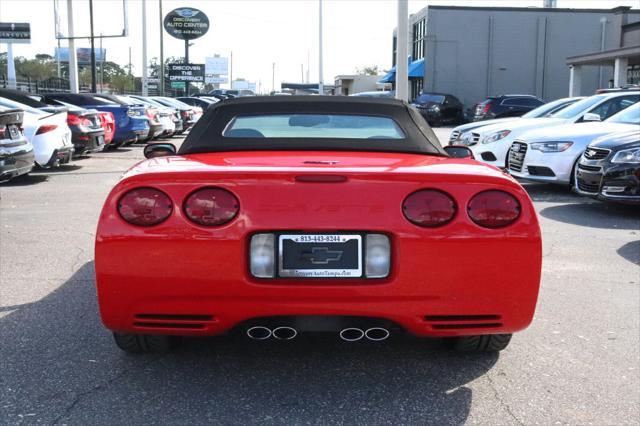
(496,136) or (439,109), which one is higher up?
(439,109)

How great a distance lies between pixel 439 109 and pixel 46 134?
23838 mm

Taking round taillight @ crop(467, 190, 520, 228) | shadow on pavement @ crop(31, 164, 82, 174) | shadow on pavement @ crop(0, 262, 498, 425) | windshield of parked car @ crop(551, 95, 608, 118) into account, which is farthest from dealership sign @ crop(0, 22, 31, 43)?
round taillight @ crop(467, 190, 520, 228)

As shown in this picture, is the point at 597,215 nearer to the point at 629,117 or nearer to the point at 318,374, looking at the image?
the point at 629,117

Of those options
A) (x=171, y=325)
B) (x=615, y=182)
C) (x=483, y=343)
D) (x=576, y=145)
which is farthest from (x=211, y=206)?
(x=576, y=145)

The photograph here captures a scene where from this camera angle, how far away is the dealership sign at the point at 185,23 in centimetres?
4872

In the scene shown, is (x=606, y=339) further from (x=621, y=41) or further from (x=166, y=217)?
(x=621, y=41)

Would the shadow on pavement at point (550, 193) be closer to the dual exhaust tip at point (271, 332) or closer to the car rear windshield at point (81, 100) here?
the dual exhaust tip at point (271, 332)

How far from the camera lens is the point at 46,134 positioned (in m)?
11.4

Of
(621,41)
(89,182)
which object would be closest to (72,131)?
(89,182)

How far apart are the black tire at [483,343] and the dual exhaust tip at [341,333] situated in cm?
71

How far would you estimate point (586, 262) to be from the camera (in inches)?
243

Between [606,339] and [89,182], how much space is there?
9.32 metres

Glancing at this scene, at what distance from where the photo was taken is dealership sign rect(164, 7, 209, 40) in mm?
48719

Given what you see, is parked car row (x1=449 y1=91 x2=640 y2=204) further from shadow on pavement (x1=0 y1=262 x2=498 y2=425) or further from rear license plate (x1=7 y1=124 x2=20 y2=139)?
rear license plate (x1=7 y1=124 x2=20 y2=139)
